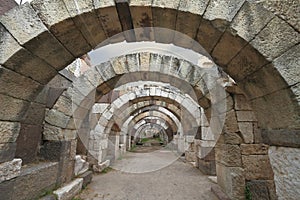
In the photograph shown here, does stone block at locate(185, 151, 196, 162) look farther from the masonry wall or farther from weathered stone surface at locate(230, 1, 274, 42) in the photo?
the masonry wall

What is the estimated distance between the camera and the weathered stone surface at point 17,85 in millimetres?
1864

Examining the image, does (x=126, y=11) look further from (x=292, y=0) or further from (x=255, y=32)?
(x=292, y=0)

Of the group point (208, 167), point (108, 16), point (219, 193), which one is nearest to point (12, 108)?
point (108, 16)

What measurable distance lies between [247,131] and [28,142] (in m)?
3.84

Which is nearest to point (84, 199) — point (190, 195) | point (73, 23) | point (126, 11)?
point (190, 195)

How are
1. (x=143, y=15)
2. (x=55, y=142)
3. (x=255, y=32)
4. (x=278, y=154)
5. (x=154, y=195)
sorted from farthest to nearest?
(x=154, y=195)
(x=55, y=142)
(x=143, y=15)
(x=278, y=154)
(x=255, y=32)

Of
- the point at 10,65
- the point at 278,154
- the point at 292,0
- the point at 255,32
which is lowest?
the point at 278,154

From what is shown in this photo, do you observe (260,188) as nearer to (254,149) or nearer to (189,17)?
(254,149)

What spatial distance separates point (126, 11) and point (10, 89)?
1490 mm

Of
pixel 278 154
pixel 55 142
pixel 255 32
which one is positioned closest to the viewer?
pixel 255 32

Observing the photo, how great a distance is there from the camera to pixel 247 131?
334 centimetres

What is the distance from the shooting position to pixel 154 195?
13.6 ft

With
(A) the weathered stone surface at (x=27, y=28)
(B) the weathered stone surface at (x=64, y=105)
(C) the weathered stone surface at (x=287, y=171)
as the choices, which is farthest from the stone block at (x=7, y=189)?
(C) the weathered stone surface at (x=287, y=171)

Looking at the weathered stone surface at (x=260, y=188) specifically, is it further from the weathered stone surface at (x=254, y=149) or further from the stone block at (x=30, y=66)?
the stone block at (x=30, y=66)
